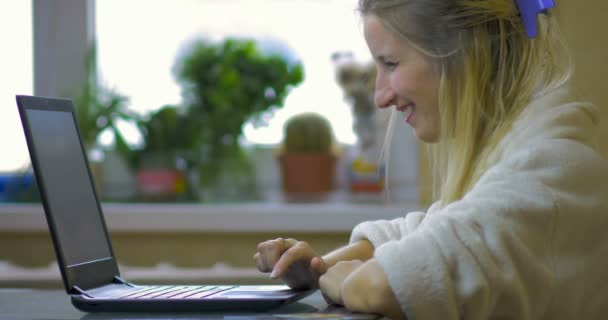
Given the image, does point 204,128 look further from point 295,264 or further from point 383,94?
point 295,264

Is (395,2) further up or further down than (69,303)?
further up

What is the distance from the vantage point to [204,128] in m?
2.31

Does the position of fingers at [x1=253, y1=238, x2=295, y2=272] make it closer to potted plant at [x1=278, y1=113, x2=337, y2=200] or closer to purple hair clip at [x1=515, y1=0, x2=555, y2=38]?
purple hair clip at [x1=515, y1=0, x2=555, y2=38]

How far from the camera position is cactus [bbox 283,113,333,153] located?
227 centimetres

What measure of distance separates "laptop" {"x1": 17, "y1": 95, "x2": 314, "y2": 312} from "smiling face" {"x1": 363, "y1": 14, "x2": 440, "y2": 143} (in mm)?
259

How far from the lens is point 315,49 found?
7.98 ft

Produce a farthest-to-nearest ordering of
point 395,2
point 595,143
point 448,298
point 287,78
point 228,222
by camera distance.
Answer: point 287,78, point 228,222, point 395,2, point 595,143, point 448,298

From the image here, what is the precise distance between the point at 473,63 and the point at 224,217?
118 cm

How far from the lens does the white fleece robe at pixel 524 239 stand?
0.74m

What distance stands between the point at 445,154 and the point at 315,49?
1.41 metres

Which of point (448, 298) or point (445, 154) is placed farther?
point (445, 154)

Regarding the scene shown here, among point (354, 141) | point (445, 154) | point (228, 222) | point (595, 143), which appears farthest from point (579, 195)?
point (354, 141)

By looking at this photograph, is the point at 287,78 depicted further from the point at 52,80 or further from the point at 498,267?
the point at 498,267

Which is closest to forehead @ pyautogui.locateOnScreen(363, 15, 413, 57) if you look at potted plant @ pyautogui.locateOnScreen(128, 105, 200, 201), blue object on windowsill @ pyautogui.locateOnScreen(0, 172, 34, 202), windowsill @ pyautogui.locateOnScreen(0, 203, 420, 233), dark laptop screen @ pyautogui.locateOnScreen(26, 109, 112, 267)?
dark laptop screen @ pyautogui.locateOnScreen(26, 109, 112, 267)
